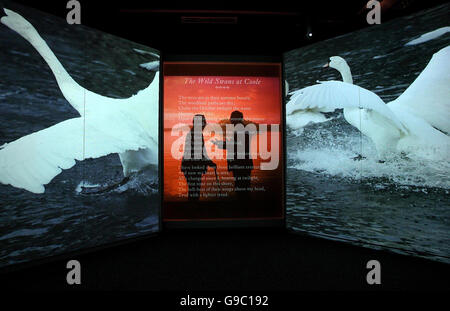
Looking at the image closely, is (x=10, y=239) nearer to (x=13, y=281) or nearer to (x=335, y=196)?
(x=13, y=281)

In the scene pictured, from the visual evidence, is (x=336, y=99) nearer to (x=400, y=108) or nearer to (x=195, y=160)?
Result: (x=400, y=108)

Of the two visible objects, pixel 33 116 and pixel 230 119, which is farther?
pixel 230 119

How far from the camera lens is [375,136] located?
282 centimetres

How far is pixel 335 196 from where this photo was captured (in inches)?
121

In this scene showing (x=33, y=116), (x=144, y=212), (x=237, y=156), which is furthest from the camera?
(x=237, y=156)

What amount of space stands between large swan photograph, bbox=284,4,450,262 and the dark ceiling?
263mm

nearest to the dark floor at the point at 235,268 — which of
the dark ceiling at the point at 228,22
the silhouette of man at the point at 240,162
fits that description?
the silhouette of man at the point at 240,162

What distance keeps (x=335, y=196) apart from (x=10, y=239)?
3472 mm

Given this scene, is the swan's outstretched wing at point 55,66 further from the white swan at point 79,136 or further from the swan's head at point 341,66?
the swan's head at point 341,66

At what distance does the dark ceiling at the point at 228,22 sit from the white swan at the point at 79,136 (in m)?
0.65

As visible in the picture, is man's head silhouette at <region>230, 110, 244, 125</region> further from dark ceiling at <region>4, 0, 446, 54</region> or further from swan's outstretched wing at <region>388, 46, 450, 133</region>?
swan's outstretched wing at <region>388, 46, 450, 133</region>

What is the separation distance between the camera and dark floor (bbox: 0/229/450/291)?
82.6 inches

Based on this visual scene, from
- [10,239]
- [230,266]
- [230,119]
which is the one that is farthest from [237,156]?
[10,239]

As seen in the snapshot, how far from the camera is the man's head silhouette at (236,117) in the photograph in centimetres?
360
